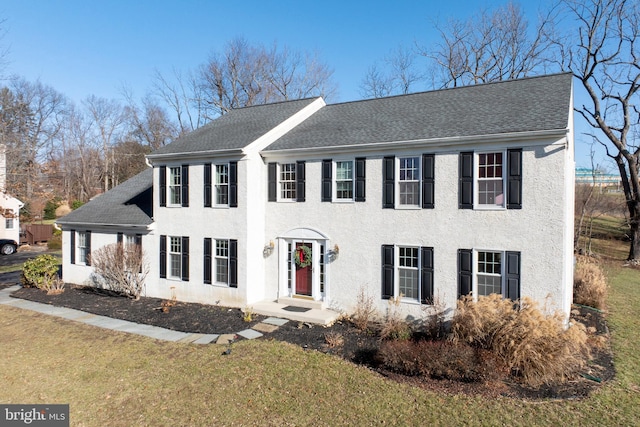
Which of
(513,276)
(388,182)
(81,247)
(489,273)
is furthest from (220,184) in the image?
(513,276)

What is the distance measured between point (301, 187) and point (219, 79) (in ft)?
94.2

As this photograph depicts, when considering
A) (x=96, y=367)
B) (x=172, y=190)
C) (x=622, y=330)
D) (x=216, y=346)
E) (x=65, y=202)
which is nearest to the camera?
(x=96, y=367)

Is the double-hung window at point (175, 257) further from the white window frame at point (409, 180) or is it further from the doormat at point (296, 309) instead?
the white window frame at point (409, 180)

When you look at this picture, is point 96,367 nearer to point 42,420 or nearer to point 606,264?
point 42,420

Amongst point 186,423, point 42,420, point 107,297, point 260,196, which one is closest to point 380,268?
point 260,196

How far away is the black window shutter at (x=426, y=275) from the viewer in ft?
36.6

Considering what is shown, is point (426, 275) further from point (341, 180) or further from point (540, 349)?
point (341, 180)

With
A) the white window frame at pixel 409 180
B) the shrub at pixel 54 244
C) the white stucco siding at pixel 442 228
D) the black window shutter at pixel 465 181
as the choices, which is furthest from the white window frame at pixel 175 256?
the shrub at pixel 54 244

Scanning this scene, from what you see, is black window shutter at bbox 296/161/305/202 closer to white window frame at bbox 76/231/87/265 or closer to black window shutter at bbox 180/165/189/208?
black window shutter at bbox 180/165/189/208

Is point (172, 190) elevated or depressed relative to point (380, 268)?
elevated

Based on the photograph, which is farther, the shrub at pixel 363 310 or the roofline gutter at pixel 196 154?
the roofline gutter at pixel 196 154

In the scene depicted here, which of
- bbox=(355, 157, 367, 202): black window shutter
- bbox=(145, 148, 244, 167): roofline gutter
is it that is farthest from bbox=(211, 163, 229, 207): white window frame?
bbox=(355, 157, 367, 202): black window shutter

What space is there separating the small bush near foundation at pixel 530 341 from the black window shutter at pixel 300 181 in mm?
6797

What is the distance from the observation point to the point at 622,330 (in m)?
11.8
